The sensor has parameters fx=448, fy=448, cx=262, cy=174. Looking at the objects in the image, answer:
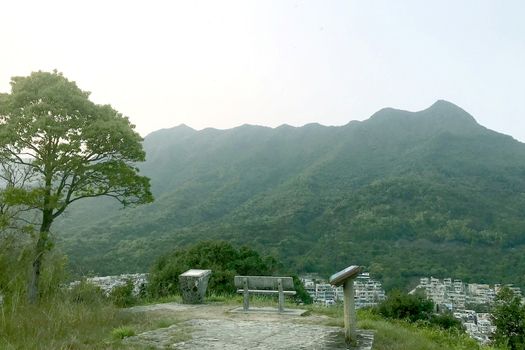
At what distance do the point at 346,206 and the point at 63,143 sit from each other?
172 feet

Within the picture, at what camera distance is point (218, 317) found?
26.9 ft

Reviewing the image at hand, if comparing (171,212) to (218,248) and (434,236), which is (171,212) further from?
(218,248)

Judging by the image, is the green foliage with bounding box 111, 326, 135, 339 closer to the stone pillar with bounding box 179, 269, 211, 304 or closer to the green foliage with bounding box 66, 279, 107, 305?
the green foliage with bounding box 66, 279, 107, 305

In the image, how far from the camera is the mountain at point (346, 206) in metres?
42.9

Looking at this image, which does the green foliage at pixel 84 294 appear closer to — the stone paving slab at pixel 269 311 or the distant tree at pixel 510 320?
the stone paving slab at pixel 269 311

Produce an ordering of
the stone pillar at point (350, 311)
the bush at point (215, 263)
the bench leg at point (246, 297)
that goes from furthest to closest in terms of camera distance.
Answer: the bush at point (215, 263) → the bench leg at point (246, 297) → the stone pillar at point (350, 311)

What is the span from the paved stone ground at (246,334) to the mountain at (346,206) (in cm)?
1666

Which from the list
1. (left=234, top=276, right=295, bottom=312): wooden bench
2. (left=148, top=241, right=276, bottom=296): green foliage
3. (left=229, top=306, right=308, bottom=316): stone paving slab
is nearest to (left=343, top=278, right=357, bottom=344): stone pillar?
(left=229, top=306, right=308, bottom=316): stone paving slab

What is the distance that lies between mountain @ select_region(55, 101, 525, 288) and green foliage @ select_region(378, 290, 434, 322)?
15977 mm

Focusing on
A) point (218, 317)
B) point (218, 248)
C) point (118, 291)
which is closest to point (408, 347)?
point (218, 317)

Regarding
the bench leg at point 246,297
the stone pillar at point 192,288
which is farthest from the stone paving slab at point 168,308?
the bench leg at point 246,297

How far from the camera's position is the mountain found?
42.9 metres

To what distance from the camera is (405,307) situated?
12.8 meters

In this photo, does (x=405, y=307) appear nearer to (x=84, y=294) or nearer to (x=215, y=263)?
(x=215, y=263)
